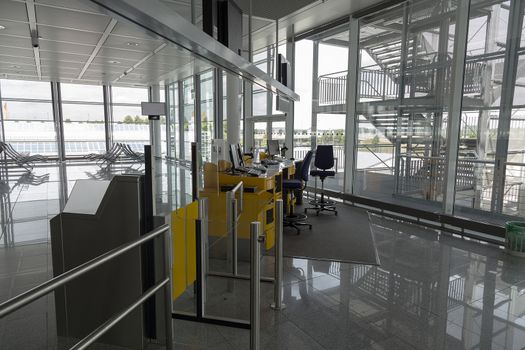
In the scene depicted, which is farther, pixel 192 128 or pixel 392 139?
pixel 192 128

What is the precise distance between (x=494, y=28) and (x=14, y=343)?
6440 millimetres

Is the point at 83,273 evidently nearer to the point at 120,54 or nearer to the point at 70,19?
the point at 70,19

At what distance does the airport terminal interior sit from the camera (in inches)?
86.4

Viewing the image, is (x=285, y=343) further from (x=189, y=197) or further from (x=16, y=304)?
(x=16, y=304)

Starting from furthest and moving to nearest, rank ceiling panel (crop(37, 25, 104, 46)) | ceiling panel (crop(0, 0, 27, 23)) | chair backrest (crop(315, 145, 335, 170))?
chair backrest (crop(315, 145, 335, 170)), ceiling panel (crop(37, 25, 104, 46)), ceiling panel (crop(0, 0, 27, 23))

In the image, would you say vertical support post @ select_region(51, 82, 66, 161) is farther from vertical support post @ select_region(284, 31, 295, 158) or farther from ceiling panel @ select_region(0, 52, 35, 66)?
vertical support post @ select_region(284, 31, 295, 158)

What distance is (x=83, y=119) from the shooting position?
14.7 m

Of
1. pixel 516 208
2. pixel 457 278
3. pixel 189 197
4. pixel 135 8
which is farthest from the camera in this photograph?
pixel 516 208

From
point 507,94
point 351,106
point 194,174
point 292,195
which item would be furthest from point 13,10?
point 507,94

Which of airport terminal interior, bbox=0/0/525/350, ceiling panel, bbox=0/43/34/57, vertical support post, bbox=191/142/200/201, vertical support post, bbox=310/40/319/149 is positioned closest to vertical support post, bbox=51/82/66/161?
airport terminal interior, bbox=0/0/525/350

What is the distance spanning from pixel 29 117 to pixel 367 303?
50.3 feet

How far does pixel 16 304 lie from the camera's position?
91cm

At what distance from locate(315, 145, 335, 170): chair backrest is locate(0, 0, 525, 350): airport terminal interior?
0.12m

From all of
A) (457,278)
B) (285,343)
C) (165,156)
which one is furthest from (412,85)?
(165,156)
